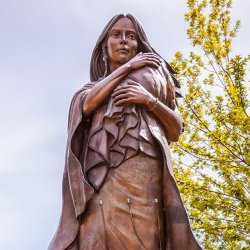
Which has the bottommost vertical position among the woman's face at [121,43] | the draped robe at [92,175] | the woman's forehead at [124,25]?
the draped robe at [92,175]

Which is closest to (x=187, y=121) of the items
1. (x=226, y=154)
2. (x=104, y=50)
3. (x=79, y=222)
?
(x=226, y=154)

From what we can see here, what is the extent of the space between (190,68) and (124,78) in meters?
8.44

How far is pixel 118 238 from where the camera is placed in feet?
16.6

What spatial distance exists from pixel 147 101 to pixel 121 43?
2.37 feet

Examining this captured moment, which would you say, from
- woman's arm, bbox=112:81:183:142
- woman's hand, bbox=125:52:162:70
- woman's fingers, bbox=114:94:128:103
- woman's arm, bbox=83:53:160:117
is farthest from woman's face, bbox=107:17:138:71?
woman's fingers, bbox=114:94:128:103

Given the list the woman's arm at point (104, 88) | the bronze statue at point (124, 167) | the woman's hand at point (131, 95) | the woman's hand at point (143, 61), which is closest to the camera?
the bronze statue at point (124, 167)

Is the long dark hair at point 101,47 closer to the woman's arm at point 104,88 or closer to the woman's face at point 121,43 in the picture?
the woman's face at point 121,43

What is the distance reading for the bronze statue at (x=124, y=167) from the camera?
5121mm

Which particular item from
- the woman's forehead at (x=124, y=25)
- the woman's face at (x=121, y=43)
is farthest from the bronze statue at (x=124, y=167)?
the woman's forehead at (x=124, y=25)

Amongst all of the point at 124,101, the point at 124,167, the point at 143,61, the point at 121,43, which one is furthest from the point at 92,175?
the point at 121,43

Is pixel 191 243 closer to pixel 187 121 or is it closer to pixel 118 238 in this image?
pixel 118 238

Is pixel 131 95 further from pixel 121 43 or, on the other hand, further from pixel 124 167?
pixel 121 43

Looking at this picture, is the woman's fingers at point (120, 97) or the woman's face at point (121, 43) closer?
the woman's fingers at point (120, 97)

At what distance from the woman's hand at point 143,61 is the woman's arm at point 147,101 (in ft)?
0.60
